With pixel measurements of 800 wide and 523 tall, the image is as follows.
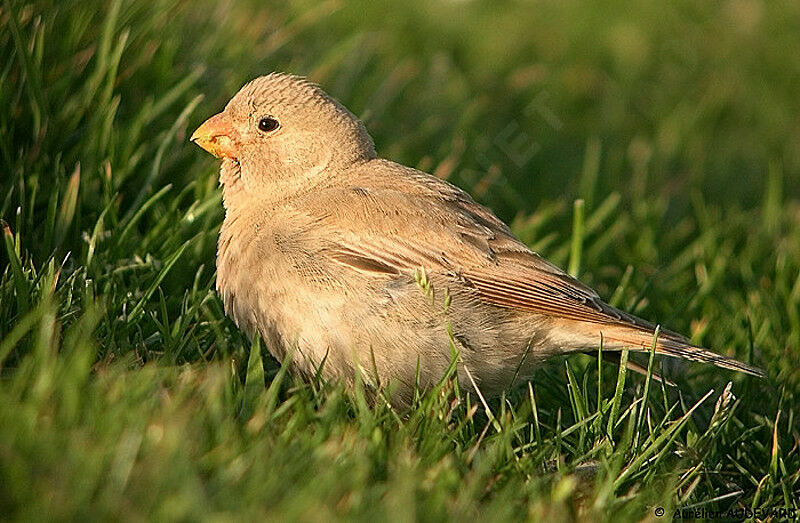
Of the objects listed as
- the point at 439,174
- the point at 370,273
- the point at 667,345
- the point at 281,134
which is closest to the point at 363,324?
the point at 370,273

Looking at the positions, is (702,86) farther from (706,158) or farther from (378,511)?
(378,511)

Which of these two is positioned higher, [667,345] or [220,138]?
[220,138]

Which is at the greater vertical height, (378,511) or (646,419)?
(378,511)

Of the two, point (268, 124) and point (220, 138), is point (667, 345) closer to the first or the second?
point (268, 124)

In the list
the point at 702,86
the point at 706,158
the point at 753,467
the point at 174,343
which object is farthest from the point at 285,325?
the point at 702,86

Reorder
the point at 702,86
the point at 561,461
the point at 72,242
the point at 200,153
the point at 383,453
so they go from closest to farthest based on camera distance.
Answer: the point at 383,453 < the point at 561,461 < the point at 72,242 < the point at 200,153 < the point at 702,86

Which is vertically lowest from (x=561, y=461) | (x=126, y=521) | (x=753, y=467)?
(x=753, y=467)

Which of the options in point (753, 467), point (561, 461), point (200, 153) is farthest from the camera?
point (200, 153)
